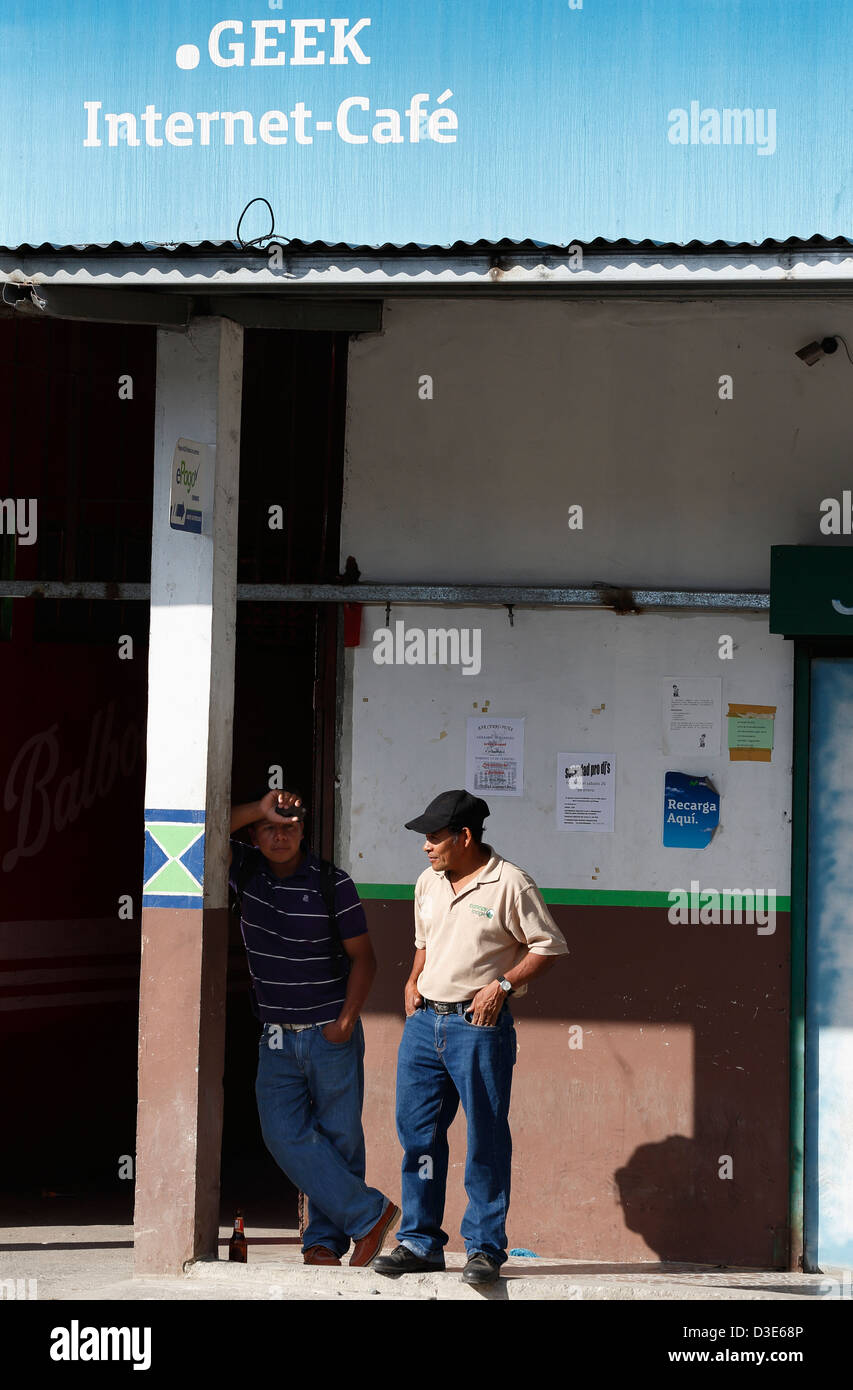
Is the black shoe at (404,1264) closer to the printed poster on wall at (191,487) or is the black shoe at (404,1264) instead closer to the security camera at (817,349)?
the printed poster on wall at (191,487)

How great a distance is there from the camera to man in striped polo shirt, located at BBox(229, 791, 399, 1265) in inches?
259

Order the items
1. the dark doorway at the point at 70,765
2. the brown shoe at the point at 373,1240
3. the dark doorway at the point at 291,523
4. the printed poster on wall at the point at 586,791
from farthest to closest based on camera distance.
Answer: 1. the dark doorway at the point at 70,765
2. the dark doorway at the point at 291,523
3. the printed poster on wall at the point at 586,791
4. the brown shoe at the point at 373,1240

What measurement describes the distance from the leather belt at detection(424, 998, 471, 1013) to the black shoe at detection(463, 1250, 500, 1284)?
93 cm

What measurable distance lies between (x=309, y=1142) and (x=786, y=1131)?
7.98ft

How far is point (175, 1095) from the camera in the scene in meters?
6.21

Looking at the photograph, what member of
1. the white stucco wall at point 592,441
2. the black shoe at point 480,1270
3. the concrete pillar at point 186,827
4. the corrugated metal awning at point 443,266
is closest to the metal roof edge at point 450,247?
the corrugated metal awning at point 443,266

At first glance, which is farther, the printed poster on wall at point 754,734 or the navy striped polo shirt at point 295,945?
the printed poster on wall at point 754,734

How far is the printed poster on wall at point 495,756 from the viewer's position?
7738 millimetres

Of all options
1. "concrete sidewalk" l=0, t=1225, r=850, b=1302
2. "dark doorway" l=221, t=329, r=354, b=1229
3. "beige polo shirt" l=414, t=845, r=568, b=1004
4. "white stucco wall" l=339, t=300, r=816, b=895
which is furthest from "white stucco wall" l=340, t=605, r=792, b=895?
"concrete sidewalk" l=0, t=1225, r=850, b=1302

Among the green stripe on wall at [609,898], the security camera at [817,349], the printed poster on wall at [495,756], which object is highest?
the security camera at [817,349]

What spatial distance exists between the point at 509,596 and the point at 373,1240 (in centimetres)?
312

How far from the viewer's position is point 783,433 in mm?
7699

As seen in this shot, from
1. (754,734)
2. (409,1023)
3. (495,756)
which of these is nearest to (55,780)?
(495,756)

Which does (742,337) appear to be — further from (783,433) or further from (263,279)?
(263,279)
